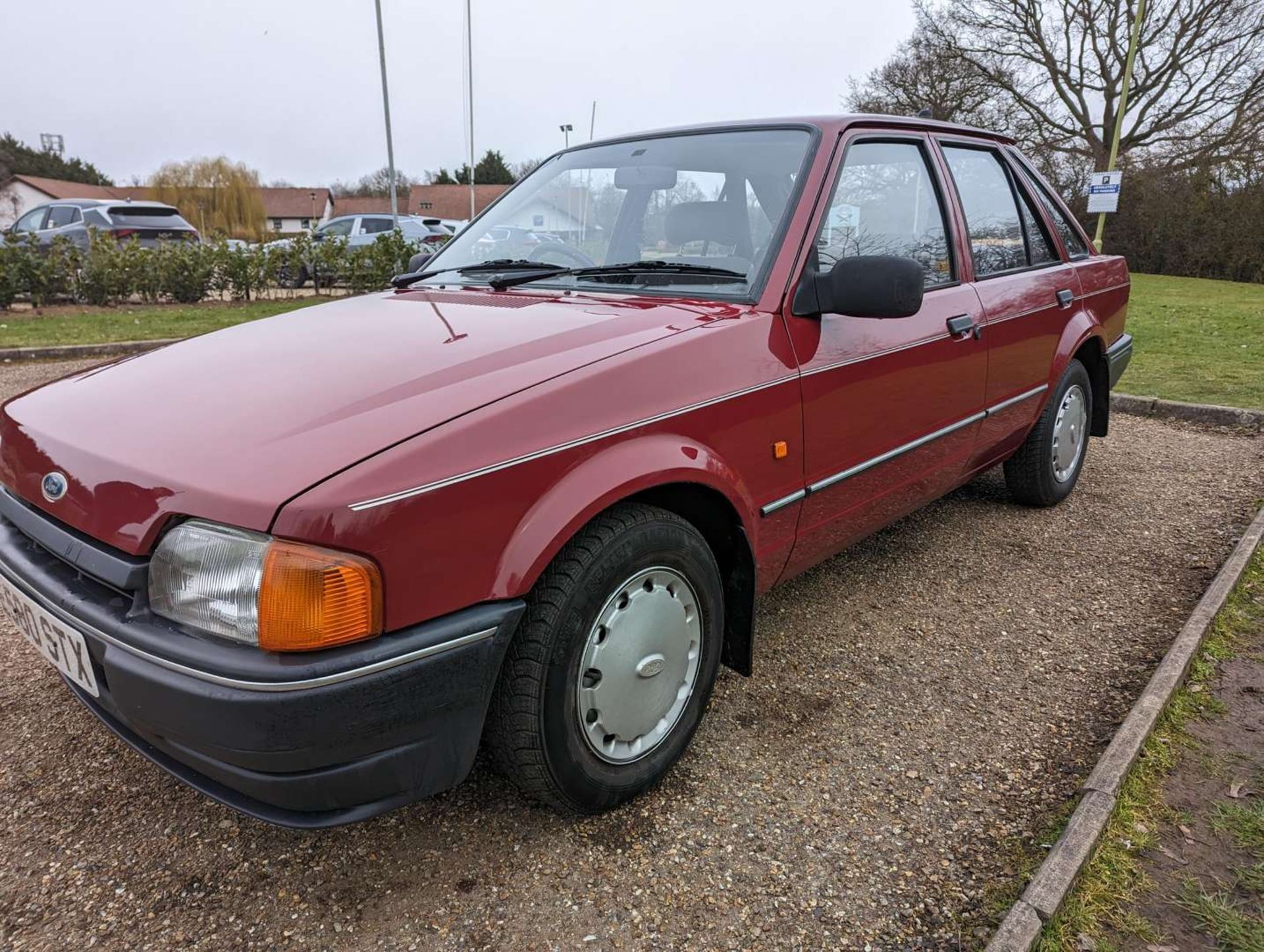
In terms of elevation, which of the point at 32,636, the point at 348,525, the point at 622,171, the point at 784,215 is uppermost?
the point at 622,171

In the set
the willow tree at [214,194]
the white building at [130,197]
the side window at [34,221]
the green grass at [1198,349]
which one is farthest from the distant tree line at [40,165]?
the green grass at [1198,349]

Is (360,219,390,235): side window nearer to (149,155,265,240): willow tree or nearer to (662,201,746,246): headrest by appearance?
(662,201,746,246): headrest

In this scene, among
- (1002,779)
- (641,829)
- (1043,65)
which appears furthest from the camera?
(1043,65)

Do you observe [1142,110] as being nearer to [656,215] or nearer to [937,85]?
[937,85]

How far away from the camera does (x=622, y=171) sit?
2.91 meters

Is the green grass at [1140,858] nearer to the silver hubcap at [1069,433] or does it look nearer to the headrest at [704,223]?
the silver hubcap at [1069,433]

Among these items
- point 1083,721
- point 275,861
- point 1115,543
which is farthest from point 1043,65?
point 275,861

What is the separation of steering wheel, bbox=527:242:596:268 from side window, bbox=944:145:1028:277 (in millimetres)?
1561

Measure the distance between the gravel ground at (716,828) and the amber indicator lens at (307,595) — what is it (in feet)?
2.36

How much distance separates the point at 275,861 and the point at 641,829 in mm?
858

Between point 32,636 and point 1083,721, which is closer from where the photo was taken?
point 32,636

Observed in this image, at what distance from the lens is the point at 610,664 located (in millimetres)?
1864

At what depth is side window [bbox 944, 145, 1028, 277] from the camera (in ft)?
10.6

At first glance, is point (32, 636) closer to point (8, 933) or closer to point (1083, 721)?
point (8, 933)
